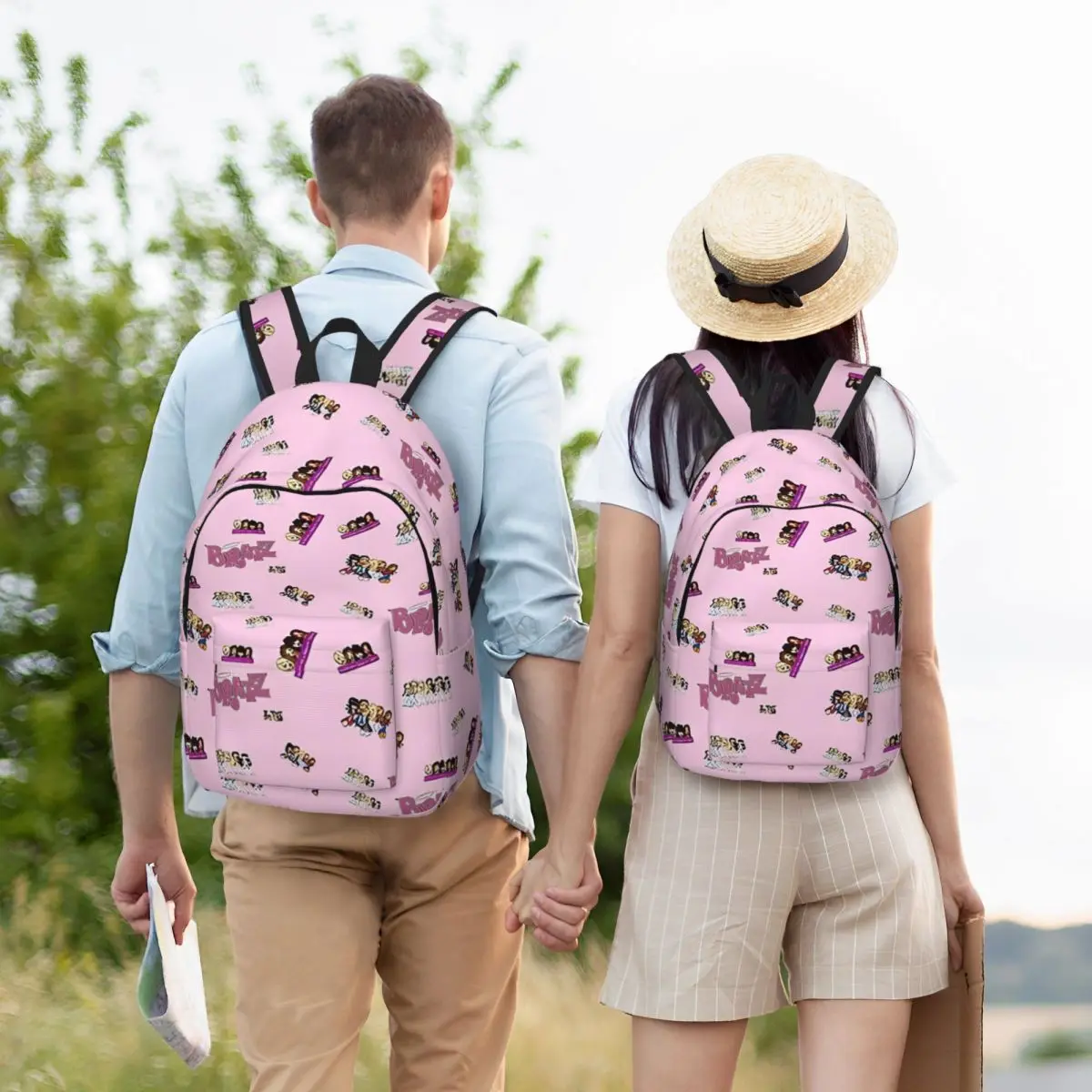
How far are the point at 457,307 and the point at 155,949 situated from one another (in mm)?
966

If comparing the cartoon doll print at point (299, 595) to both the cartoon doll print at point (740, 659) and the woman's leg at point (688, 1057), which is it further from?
the woman's leg at point (688, 1057)

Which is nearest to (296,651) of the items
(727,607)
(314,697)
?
(314,697)

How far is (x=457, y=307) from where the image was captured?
1853 millimetres

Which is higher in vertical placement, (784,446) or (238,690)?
(784,446)

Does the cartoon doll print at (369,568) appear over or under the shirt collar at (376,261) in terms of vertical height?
under

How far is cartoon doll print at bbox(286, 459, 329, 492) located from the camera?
1688mm

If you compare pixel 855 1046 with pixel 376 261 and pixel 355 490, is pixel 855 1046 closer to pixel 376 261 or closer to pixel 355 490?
pixel 355 490

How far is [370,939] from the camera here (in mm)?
1865

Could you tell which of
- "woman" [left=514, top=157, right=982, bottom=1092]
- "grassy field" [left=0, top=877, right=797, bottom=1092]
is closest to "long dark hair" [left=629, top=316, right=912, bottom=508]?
"woman" [left=514, top=157, right=982, bottom=1092]

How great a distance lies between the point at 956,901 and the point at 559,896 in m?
0.53

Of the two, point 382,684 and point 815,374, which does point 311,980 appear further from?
point 815,374

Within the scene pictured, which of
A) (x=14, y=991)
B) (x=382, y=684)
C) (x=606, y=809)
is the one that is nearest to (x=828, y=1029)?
(x=382, y=684)

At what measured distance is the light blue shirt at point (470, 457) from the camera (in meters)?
1.85

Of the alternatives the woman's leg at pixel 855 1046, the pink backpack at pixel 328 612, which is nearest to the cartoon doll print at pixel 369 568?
the pink backpack at pixel 328 612
